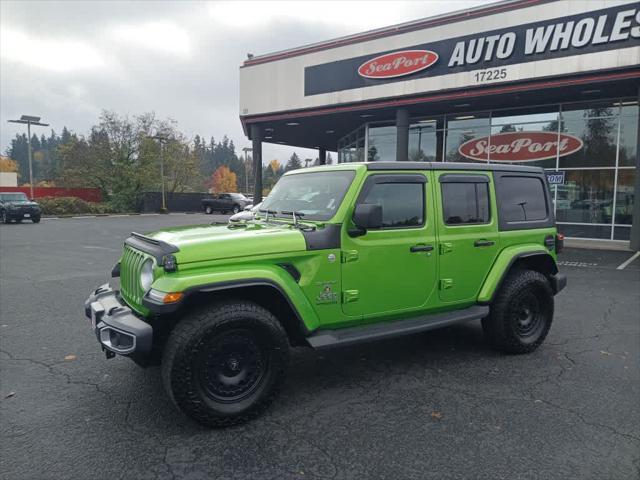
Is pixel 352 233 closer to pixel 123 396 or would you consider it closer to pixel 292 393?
pixel 292 393

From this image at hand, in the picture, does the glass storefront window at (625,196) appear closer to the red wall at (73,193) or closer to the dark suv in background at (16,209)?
the dark suv in background at (16,209)

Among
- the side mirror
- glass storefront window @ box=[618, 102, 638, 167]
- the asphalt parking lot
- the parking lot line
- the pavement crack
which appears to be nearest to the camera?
the asphalt parking lot

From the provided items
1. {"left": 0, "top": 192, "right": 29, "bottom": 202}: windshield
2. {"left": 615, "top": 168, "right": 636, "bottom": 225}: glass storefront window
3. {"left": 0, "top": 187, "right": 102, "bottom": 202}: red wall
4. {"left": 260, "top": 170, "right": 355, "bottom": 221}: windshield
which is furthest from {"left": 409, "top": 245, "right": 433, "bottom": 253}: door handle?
{"left": 0, "top": 187, "right": 102, "bottom": 202}: red wall

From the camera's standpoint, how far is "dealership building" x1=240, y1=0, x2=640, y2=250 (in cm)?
1376

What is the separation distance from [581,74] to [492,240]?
11.8 metres

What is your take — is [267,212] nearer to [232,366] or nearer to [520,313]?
[232,366]

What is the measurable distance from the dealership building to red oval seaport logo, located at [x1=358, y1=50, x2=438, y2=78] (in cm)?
4

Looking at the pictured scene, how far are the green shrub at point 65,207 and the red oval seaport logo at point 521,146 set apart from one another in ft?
95.9

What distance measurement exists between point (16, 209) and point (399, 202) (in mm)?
26940

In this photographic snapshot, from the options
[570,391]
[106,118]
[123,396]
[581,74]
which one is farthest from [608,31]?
[106,118]

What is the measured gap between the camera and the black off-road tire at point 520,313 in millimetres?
4848

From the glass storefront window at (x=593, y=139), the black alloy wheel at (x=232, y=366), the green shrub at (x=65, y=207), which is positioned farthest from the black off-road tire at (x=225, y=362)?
the green shrub at (x=65, y=207)

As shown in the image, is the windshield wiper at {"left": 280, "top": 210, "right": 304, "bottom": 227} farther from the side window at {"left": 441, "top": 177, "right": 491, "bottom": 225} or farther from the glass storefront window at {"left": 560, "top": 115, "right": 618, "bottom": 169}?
the glass storefront window at {"left": 560, "top": 115, "right": 618, "bottom": 169}

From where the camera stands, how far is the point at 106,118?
39.6 metres
